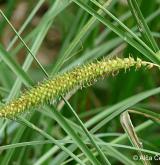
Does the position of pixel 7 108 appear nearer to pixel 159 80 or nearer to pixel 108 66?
pixel 108 66

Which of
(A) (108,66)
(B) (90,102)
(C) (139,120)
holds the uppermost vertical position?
(A) (108,66)

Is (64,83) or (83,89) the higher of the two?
(64,83)

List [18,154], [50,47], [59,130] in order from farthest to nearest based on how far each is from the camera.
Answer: [50,47] < [59,130] < [18,154]

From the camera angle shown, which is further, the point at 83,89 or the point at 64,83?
the point at 83,89

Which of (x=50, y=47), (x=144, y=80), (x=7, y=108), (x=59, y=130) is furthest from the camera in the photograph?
(x=50, y=47)

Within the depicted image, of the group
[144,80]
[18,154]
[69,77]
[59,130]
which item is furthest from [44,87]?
[144,80]

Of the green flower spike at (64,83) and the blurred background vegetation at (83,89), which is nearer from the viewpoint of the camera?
the green flower spike at (64,83)

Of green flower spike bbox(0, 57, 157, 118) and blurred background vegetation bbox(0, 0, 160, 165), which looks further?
blurred background vegetation bbox(0, 0, 160, 165)

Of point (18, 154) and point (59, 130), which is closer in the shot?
Result: point (18, 154)
